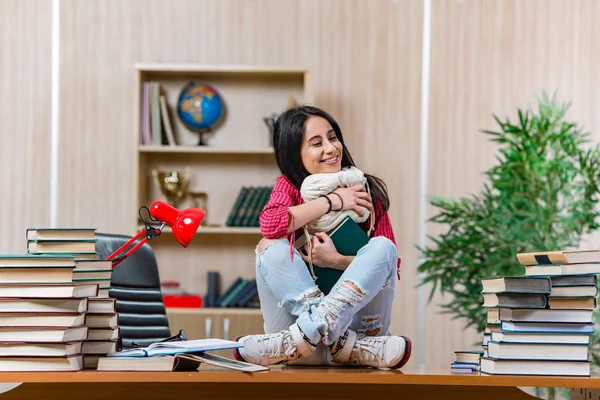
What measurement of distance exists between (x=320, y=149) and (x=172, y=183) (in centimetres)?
259

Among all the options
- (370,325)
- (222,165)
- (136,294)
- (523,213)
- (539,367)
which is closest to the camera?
(539,367)

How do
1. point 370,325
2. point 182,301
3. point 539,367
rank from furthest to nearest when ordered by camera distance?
1. point 182,301
2. point 370,325
3. point 539,367

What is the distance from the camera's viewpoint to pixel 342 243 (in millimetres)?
1986

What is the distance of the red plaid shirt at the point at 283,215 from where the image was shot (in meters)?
1.92

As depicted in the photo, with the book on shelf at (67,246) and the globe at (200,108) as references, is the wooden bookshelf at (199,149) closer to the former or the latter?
the globe at (200,108)

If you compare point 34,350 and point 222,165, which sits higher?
point 222,165

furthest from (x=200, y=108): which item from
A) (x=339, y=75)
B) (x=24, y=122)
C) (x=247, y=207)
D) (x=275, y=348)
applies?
(x=275, y=348)

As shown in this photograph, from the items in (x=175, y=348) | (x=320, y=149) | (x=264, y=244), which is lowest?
(x=175, y=348)

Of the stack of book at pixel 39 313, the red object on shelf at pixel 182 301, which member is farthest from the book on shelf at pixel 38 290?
the red object on shelf at pixel 182 301

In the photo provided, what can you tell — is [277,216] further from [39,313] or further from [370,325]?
[39,313]

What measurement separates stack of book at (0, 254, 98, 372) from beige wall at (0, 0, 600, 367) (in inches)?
120

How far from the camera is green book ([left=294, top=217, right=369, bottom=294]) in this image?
6.51ft

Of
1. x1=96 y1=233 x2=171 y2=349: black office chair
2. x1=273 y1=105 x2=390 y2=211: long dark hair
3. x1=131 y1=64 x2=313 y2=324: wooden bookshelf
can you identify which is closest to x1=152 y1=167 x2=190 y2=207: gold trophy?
x1=131 y1=64 x2=313 y2=324: wooden bookshelf

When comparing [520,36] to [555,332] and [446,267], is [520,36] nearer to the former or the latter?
[446,267]
